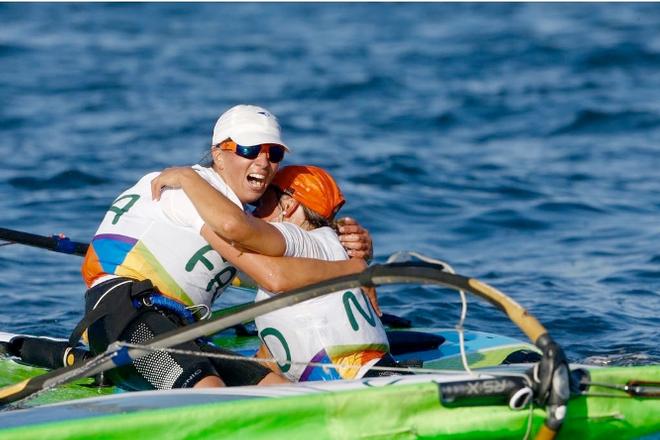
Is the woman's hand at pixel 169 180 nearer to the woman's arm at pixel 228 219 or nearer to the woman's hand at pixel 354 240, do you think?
the woman's arm at pixel 228 219

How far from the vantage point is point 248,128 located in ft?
19.3

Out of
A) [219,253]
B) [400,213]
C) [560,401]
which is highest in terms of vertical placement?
[219,253]

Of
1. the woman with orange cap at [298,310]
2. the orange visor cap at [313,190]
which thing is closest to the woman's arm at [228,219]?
the woman with orange cap at [298,310]

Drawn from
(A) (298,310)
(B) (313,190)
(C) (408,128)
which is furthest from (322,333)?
(C) (408,128)

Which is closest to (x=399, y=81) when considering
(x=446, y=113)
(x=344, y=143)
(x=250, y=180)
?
(x=446, y=113)

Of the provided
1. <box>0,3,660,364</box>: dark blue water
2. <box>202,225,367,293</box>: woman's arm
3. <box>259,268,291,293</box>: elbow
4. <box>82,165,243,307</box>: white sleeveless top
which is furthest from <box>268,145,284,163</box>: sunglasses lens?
<box>0,3,660,364</box>: dark blue water

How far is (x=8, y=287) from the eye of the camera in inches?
383

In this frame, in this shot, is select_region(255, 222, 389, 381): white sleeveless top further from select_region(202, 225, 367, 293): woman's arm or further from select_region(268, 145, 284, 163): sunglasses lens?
select_region(268, 145, 284, 163): sunglasses lens

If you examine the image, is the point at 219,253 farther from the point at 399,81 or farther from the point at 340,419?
the point at 399,81

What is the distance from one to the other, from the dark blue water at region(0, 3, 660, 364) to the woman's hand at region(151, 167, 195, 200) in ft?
9.80

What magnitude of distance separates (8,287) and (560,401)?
6170 mm

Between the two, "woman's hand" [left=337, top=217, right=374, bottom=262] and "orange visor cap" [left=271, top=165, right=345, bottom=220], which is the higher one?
"orange visor cap" [left=271, top=165, right=345, bottom=220]

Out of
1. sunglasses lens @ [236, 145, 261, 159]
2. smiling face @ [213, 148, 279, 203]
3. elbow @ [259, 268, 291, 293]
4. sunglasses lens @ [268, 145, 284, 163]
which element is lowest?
elbow @ [259, 268, 291, 293]

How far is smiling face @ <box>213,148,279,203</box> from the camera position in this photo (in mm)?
5859
